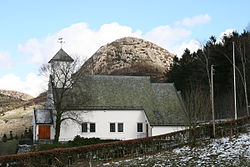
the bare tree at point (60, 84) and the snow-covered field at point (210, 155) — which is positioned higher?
the bare tree at point (60, 84)

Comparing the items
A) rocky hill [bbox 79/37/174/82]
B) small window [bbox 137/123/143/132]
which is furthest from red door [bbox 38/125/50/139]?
rocky hill [bbox 79/37/174/82]

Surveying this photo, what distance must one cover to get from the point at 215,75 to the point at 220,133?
23985mm

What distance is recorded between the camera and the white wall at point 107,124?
44.3m

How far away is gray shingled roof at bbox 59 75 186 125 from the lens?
45125mm

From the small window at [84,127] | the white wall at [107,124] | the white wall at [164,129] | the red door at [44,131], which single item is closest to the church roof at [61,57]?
the white wall at [107,124]

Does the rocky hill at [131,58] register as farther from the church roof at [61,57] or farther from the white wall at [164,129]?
the white wall at [164,129]

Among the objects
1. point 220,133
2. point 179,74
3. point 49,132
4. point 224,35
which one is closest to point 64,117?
point 49,132

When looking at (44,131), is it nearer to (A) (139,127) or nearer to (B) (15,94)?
(A) (139,127)

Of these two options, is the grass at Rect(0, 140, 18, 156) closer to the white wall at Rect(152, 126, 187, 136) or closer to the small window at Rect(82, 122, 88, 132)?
the small window at Rect(82, 122, 88, 132)

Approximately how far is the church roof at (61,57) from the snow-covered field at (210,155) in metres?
22.5

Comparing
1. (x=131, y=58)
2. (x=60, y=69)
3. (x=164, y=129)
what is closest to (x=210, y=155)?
(x=164, y=129)

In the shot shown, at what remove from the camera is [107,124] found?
45281mm

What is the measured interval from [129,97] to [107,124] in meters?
4.69

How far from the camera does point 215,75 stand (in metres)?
53.8
